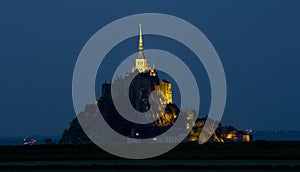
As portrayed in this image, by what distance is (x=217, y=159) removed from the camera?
215 feet

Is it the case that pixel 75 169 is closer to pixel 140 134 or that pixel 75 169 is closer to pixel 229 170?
pixel 229 170

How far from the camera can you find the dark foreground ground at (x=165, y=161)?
5266 cm

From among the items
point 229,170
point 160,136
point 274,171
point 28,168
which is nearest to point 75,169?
point 28,168

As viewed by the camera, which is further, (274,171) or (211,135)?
(211,135)

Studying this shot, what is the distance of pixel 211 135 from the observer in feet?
639

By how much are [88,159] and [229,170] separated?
2029 cm

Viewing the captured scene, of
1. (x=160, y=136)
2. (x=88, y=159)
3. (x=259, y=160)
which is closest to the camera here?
(x=259, y=160)

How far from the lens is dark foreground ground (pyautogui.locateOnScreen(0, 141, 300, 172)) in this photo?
2073 inches

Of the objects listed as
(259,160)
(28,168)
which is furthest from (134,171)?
(259,160)

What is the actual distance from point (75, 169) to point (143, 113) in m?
147

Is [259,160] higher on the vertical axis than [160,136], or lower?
lower

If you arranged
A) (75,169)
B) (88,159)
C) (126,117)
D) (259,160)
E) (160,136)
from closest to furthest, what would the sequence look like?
(75,169)
(259,160)
(88,159)
(160,136)
(126,117)

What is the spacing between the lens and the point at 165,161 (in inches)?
2443

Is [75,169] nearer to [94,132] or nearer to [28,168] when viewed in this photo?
[28,168]
